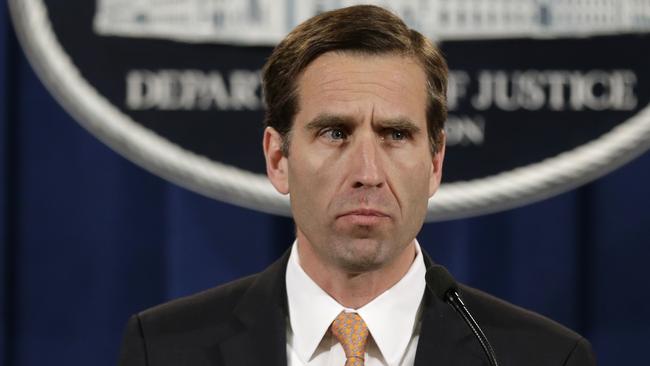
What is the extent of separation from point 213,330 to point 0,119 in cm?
80

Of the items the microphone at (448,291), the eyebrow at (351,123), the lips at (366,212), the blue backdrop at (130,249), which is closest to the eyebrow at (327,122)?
the eyebrow at (351,123)

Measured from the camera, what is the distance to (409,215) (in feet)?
4.02

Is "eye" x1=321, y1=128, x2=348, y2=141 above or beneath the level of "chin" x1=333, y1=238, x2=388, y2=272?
above

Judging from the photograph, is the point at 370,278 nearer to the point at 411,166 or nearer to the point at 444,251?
the point at 411,166

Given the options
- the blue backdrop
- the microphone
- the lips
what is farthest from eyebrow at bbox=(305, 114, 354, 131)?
the blue backdrop

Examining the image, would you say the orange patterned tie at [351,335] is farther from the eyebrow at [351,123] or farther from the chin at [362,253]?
the eyebrow at [351,123]

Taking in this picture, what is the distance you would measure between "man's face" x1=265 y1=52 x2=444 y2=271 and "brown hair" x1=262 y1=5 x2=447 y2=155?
0.01 meters

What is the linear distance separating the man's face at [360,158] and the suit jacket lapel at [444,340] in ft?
0.32

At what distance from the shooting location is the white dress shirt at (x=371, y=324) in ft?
4.11

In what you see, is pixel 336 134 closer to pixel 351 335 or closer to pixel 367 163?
→ pixel 367 163

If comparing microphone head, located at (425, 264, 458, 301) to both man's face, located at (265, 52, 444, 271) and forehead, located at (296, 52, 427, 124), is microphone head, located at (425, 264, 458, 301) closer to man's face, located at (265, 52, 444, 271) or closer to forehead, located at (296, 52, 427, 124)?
man's face, located at (265, 52, 444, 271)

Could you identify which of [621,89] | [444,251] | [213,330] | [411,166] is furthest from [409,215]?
[621,89]

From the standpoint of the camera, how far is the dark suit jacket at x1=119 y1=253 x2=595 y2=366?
49.3 inches

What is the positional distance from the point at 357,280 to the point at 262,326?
129 millimetres
